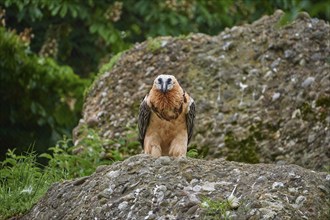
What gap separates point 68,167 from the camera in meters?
9.86

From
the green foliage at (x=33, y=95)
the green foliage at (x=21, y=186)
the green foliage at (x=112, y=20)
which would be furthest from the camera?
the green foliage at (x=112, y=20)

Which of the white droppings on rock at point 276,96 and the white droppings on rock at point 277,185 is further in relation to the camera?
the white droppings on rock at point 276,96

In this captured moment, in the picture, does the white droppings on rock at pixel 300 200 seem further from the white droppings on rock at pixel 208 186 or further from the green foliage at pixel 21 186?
the green foliage at pixel 21 186

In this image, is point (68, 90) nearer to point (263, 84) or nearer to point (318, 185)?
point (263, 84)

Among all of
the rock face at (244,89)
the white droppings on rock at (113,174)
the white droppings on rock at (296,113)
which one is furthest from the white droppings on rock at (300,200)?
the white droppings on rock at (296,113)

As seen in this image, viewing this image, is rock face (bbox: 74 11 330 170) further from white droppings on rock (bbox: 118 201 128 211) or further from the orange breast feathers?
white droppings on rock (bbox: 118 201 128 211)

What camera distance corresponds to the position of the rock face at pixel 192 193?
7039mm

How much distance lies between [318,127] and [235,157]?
949mm

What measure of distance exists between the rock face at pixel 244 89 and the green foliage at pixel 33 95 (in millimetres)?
1729

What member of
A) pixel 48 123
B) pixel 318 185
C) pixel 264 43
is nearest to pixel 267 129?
pixel 264 43

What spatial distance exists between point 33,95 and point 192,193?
23.7ft

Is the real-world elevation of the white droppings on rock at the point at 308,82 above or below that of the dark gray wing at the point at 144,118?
above

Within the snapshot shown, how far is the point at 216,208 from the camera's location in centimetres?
699

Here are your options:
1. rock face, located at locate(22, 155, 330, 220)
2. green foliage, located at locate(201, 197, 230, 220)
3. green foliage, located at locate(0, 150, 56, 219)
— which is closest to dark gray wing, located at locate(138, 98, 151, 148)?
green foliage, located at locate(0, 150, 56, 219)
